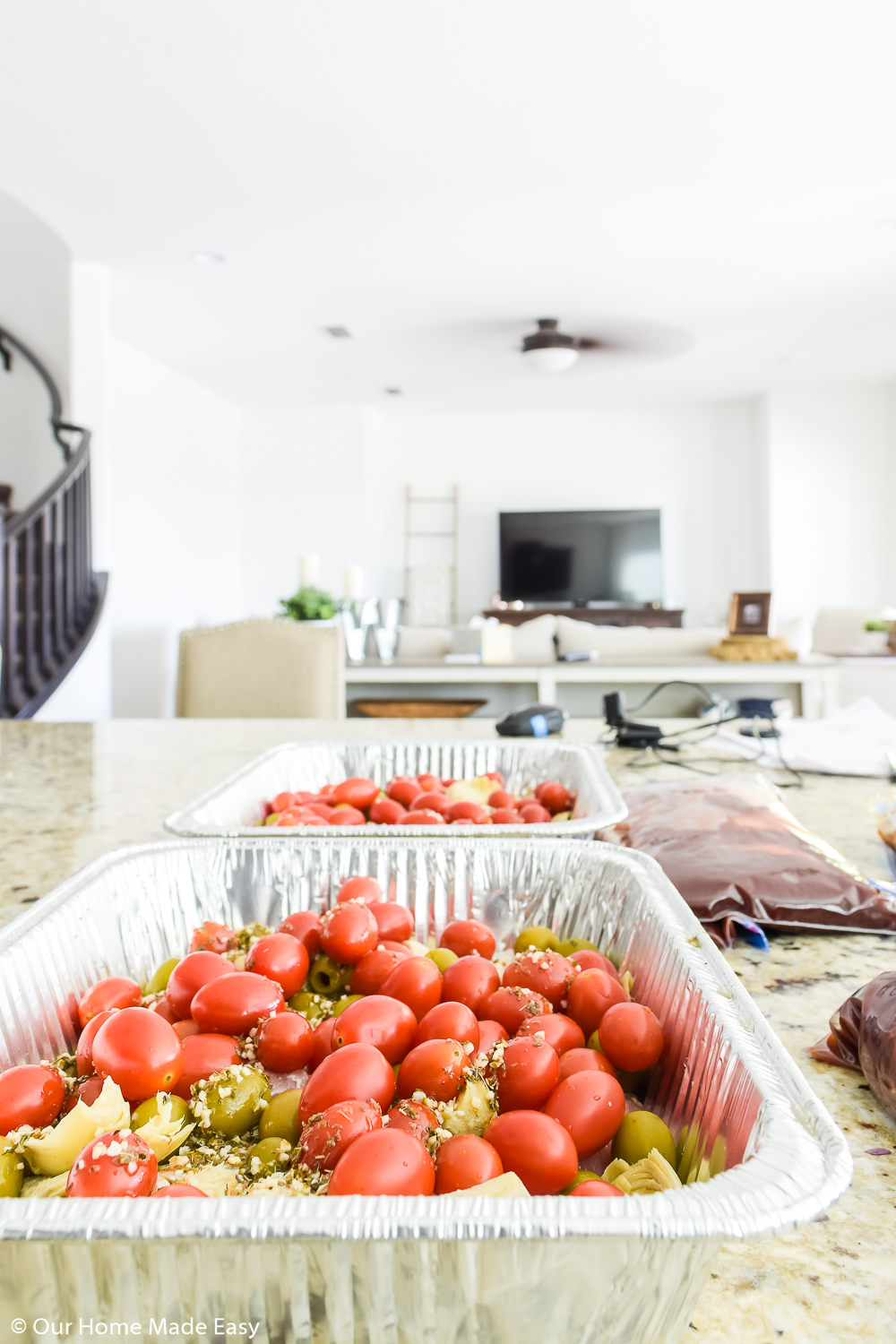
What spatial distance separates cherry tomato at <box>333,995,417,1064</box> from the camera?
413 millimetres

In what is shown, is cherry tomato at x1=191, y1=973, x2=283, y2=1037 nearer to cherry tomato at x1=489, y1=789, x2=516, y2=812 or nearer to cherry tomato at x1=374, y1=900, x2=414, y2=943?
cherry tomato at x1=374, y1=900, x2=414, y2=943

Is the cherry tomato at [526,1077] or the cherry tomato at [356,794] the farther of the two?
the cherry tomato at [356,794]

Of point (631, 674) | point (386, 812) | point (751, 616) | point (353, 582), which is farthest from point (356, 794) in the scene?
point (353, 582)

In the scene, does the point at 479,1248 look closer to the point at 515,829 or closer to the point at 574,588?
the point at 515,829

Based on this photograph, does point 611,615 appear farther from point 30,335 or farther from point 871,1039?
point 871,1039

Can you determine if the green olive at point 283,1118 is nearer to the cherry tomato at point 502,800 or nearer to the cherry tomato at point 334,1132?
the cherry tomato at point 334,1132

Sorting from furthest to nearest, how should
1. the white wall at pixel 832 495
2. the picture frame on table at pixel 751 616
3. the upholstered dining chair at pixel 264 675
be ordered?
the white wall at pixel 832 495 < the picture frame on table at pixel 751 616 < the upholstered dining chair at pixel 264 675

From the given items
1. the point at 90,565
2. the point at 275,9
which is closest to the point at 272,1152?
the point at 275,9

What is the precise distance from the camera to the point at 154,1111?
365 mm

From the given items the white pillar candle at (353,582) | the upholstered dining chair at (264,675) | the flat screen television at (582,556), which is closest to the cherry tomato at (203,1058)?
the upholstered dining chair at (264,675)

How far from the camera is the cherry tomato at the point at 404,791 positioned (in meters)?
0.90

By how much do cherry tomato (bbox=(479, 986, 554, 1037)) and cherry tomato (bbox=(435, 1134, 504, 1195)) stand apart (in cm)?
12

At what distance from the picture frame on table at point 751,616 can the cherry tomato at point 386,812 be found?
3.05 meters

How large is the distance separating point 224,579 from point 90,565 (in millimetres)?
3161
